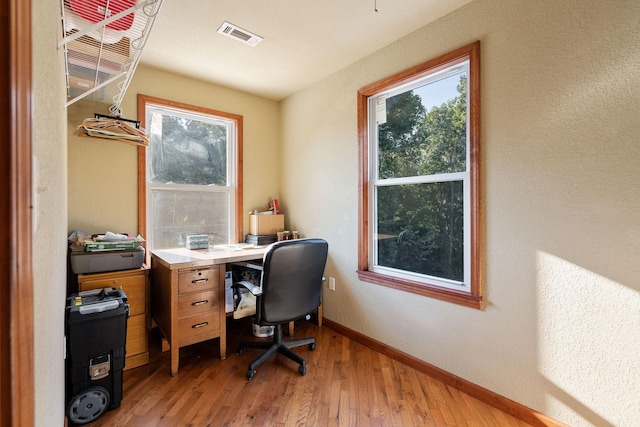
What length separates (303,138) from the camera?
319cm

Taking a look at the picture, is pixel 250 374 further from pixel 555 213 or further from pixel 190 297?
pixel 555 213

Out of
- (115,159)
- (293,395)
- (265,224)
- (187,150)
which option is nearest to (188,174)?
(187,150)

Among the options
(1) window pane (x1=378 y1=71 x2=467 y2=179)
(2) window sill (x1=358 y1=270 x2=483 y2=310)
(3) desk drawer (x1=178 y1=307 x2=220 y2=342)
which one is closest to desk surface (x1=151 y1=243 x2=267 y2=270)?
(3) desk drawer (x1=178 y1=307 x2=220 y2=342)

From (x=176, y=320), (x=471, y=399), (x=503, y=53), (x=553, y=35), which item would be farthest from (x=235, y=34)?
(x=471, y=399)

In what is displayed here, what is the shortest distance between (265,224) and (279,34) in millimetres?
1817

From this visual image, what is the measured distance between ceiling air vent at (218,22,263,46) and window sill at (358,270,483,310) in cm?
208

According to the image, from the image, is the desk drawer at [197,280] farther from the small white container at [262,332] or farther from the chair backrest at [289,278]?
the small white container at [262,332]

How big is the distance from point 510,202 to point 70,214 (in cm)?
319

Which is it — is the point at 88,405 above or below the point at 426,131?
below

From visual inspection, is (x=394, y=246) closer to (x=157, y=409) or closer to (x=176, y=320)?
(x=176, y=320)

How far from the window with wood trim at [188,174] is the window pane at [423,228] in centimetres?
166

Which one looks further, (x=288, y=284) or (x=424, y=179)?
(x=424, y=179)

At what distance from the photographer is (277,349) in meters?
2.26

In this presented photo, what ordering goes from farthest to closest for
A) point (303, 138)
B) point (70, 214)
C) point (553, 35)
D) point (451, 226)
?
point (303, 138)
point (70, 214)
point (451, 226)
point (553, 35)
